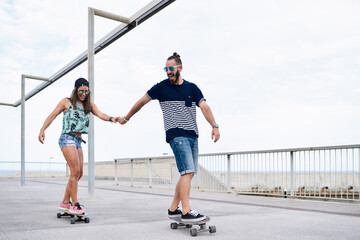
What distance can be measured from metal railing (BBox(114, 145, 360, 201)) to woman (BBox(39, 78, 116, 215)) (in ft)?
16.7

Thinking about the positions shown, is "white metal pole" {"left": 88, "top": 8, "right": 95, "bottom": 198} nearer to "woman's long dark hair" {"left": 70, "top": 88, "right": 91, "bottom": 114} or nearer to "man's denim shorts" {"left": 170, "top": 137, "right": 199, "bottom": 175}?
"woman's long dark hair" {"left": 70, "top": 88, "right": 91, "bottom": 114}

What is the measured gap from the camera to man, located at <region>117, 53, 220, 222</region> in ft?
13.0

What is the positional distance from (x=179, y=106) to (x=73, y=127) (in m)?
1.69

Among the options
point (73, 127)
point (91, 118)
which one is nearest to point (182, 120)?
point (73, 127)

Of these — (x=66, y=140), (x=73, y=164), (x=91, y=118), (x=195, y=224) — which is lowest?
(x=195, y=224)

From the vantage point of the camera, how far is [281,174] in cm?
938

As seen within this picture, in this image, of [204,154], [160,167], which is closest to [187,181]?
[204,154]

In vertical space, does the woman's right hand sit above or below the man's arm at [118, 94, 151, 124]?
below

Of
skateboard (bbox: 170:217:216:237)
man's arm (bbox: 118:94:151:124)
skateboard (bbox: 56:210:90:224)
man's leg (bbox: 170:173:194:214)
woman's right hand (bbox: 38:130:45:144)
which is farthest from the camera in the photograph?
woman's right hand (bbox: 38:130:45:144)

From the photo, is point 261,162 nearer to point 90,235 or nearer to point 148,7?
point 148,7

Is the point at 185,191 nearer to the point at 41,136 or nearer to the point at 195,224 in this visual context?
the point at 195,224

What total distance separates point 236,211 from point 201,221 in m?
2.14

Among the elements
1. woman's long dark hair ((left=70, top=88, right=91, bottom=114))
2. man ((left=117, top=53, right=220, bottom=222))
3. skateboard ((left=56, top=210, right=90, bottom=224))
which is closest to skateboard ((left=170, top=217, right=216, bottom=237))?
man ((left=117, top=53, right=220, bottom=222))

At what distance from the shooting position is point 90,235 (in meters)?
3.74
